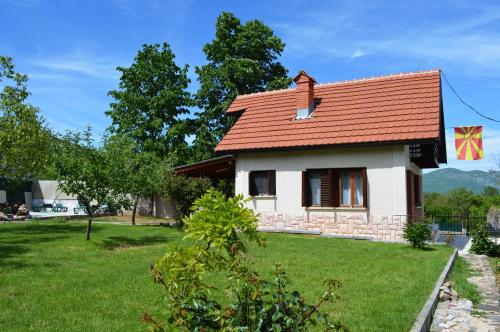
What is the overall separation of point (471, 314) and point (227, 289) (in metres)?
4.80

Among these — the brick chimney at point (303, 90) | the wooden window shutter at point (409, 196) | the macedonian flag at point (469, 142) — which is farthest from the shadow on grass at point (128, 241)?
the macedonian flag at point (469, 142)

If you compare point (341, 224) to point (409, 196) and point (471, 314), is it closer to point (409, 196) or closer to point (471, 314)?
point (409, 196)

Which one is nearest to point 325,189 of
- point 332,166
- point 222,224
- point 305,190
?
point 305,190

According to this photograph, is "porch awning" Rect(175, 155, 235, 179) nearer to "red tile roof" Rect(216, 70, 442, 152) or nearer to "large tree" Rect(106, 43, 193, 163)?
"red tile roof" Rect(216, 70, 442, 152)

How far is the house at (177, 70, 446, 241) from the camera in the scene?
15695 mm

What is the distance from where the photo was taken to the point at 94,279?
809 cm

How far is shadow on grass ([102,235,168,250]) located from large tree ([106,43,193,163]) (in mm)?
16010

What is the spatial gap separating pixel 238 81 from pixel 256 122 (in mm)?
12670

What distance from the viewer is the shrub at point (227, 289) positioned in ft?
11.1

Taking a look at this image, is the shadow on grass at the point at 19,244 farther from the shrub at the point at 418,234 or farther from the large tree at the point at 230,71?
the large tree at the point at 230,71

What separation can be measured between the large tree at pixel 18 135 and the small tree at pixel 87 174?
417 centimetres

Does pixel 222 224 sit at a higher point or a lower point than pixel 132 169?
lower

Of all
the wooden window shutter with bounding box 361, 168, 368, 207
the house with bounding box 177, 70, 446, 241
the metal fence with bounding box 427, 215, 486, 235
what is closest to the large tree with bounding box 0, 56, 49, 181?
the house with bounding box 177, 70, 446, 241

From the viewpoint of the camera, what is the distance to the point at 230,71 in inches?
1238
